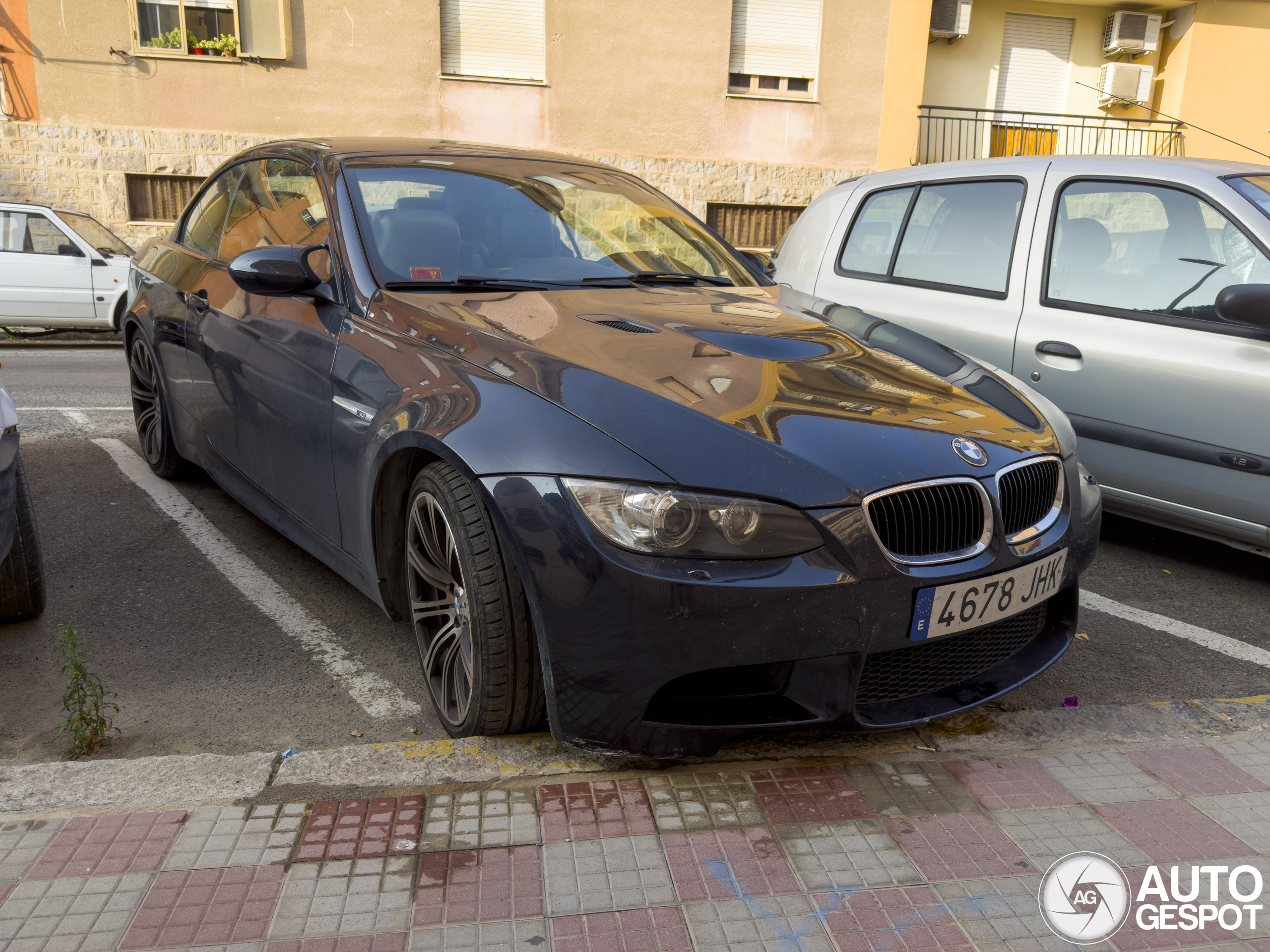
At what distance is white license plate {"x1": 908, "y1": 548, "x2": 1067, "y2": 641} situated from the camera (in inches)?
97.0

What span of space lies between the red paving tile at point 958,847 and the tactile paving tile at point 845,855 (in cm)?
4

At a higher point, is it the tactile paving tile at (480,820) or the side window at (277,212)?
the side window at (277,212)

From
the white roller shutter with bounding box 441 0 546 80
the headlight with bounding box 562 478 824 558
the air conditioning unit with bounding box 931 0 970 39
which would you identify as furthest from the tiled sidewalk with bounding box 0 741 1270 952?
the air conditioning unit with bounding box 931 0 970 39

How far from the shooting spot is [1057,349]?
14.9 feet

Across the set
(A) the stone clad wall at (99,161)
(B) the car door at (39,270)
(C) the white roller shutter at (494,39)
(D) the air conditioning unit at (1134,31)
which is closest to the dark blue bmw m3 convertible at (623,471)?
(B) the car door at (39,270)

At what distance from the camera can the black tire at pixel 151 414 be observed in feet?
16.5

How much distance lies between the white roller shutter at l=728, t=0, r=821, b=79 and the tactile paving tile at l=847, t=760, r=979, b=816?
15.9m

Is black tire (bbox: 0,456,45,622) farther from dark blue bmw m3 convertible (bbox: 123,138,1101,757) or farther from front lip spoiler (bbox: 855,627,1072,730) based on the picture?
front lip spoiler (bbox: 855,627,1072,730)

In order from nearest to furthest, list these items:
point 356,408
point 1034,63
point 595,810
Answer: point 595,810, point 356,408, point 1034,63

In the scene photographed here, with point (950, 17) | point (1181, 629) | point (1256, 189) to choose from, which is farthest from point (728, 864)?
point (950, 17)

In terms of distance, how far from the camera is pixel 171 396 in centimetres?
479

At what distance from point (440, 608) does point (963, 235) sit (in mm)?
3385

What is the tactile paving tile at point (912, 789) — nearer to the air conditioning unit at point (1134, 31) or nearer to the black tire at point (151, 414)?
the black tire at point (151, 414)

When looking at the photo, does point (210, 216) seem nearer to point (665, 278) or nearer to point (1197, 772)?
point (665, 278)
